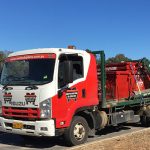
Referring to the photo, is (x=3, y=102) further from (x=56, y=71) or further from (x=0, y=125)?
(x=56, y=71)

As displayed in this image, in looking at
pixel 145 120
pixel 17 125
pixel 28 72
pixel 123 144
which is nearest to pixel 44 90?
pixel 28 72

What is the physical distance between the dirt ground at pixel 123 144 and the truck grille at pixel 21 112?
1.35 m

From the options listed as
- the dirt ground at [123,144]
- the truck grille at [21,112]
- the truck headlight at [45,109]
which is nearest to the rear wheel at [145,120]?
the dirt ground at [123,144]

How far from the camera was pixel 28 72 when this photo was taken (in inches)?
448

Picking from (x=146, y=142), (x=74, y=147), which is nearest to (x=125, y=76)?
(x=146, y=142)

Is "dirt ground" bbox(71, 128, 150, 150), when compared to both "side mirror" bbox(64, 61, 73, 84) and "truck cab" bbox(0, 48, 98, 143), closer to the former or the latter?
"truck cab" bbox(0, 48, 98, 143)

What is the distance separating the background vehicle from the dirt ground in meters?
0.75

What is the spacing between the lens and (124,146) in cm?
1093

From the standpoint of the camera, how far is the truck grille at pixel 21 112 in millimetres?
10875

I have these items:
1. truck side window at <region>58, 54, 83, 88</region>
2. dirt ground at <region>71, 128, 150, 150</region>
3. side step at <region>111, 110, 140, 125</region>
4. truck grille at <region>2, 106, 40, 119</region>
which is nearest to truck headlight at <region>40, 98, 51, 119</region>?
truck grille at <region>2, 106, 40, 119</region>

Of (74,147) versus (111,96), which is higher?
(111,96)

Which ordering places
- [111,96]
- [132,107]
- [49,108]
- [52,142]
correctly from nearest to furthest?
[49,108]
[52,142]
[111,96]
[132,107]

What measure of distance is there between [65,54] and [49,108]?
1.58 metres

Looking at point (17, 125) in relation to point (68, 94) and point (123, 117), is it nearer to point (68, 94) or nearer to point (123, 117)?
point (68, 94)
